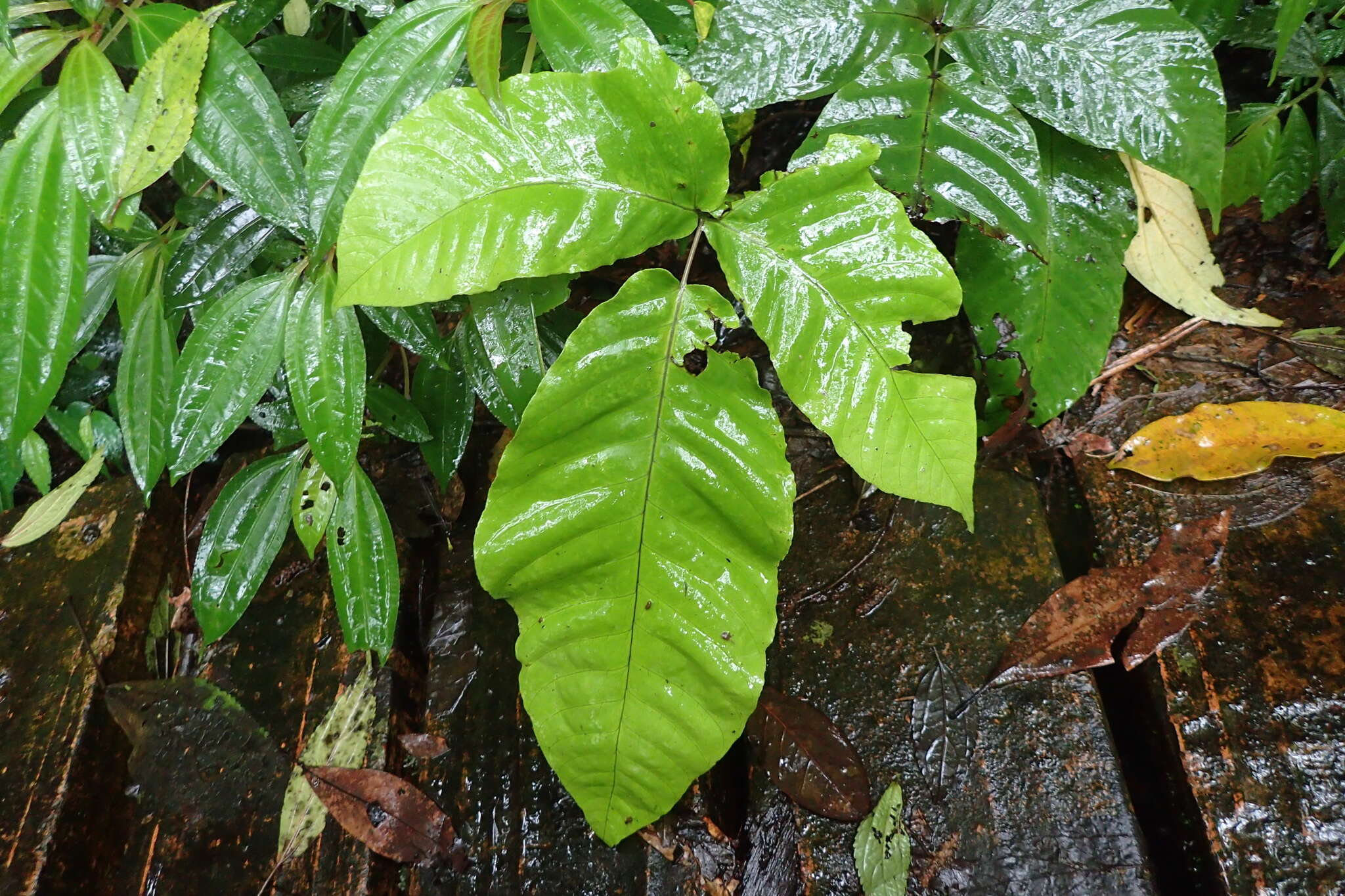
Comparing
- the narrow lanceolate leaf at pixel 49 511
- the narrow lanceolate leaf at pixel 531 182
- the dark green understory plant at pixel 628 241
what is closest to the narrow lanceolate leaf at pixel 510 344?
the dark green understory plant at pixel 628 241

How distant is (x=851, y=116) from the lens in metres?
1.07

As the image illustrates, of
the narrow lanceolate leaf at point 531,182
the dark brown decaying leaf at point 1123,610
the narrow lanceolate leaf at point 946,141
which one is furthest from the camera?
the dark brown decaying leaf at point 1123,610

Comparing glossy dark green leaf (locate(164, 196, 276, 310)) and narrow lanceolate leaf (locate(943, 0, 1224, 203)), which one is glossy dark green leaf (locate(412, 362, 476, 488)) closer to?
glossy dark green leaf (locate(164, 196, 276, 310))

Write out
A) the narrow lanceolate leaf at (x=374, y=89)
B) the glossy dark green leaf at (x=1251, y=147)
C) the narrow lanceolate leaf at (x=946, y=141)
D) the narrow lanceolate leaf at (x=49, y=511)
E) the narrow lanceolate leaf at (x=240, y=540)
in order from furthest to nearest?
the narrow lanceolate leaf at (x=49, y=511) < the glossy dark green leaf at (x=1251, y=147) < the narrow lanceolate leaf at (x=240, y=540) < the narrow lanceolate leaf at (x=946, y=141) < the narrow lanceolate leaf at (x=374, y=89)

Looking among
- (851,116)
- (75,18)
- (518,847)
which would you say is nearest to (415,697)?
(518,847)

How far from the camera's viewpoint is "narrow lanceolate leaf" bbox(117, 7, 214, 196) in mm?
986

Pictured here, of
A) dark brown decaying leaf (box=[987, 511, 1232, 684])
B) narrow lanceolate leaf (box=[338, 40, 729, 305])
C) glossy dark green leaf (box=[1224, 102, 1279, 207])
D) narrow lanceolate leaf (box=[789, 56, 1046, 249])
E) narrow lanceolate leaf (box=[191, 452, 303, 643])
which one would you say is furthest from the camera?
glossy dark green leaf (box=[1224, 102, 1279, 207])

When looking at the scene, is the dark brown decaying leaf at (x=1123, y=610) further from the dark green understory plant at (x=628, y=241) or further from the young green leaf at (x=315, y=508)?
the young green leaf at (x=315, y=508)

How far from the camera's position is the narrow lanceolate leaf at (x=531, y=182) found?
0.84 meters

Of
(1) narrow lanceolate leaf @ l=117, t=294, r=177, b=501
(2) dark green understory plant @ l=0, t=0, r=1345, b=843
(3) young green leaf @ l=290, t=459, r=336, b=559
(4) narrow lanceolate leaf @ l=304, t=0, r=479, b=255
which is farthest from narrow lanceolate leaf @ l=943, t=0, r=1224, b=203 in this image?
(1) narrow lanceolate leaf @ l=117, t=294, r=177, b=501

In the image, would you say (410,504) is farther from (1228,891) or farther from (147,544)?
(1228,891)

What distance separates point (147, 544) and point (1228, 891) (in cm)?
200

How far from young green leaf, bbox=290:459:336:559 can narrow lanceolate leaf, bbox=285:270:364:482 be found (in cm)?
24

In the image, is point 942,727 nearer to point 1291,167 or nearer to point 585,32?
point 585,32
